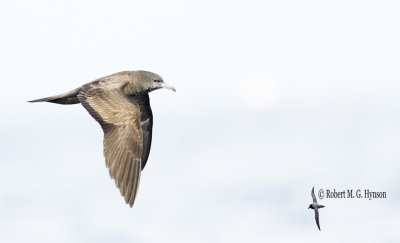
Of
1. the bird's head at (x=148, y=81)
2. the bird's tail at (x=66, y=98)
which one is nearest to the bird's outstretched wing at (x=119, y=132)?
the bird's tail at (x=66, y=98)

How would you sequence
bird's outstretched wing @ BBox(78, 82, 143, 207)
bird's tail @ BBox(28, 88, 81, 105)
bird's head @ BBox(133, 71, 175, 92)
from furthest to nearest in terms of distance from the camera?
1. bird's head @ BBox(133, 71, 175, 92)
2. bird's tail @ BBox(28, 88, 81, 105)
3. bird's outstretched wing @ BBox(78, 82, 143, 207)

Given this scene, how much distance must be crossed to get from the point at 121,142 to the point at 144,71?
3.30 metres

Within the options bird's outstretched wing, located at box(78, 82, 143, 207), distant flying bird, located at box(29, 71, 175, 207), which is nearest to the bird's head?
distant flying bird, located at box(29, 71, 175, 207)

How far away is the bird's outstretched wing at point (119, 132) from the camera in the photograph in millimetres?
17422

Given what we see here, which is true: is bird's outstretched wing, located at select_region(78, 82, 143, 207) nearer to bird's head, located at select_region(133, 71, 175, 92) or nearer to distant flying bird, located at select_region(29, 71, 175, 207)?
distant flying bird, located at select_region(29, 71, 175, 207)

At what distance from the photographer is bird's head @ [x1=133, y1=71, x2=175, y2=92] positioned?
808 inches

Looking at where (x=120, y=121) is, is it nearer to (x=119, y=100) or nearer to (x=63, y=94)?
(x=119, y=100)

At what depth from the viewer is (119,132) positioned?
710 inches

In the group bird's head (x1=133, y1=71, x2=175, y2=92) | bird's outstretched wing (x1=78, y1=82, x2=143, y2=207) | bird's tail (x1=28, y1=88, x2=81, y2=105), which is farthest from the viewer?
bird's head (x1=133, y1=71, x2=175, y2=92)

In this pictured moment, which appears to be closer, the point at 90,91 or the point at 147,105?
the point at 90,91

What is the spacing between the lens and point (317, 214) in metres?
22.6

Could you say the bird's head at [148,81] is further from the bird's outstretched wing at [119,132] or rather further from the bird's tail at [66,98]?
the bird's tail at [66,98]

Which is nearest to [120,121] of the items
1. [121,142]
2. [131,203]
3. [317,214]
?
[121,142]

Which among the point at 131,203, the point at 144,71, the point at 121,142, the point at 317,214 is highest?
the point at 144,71
